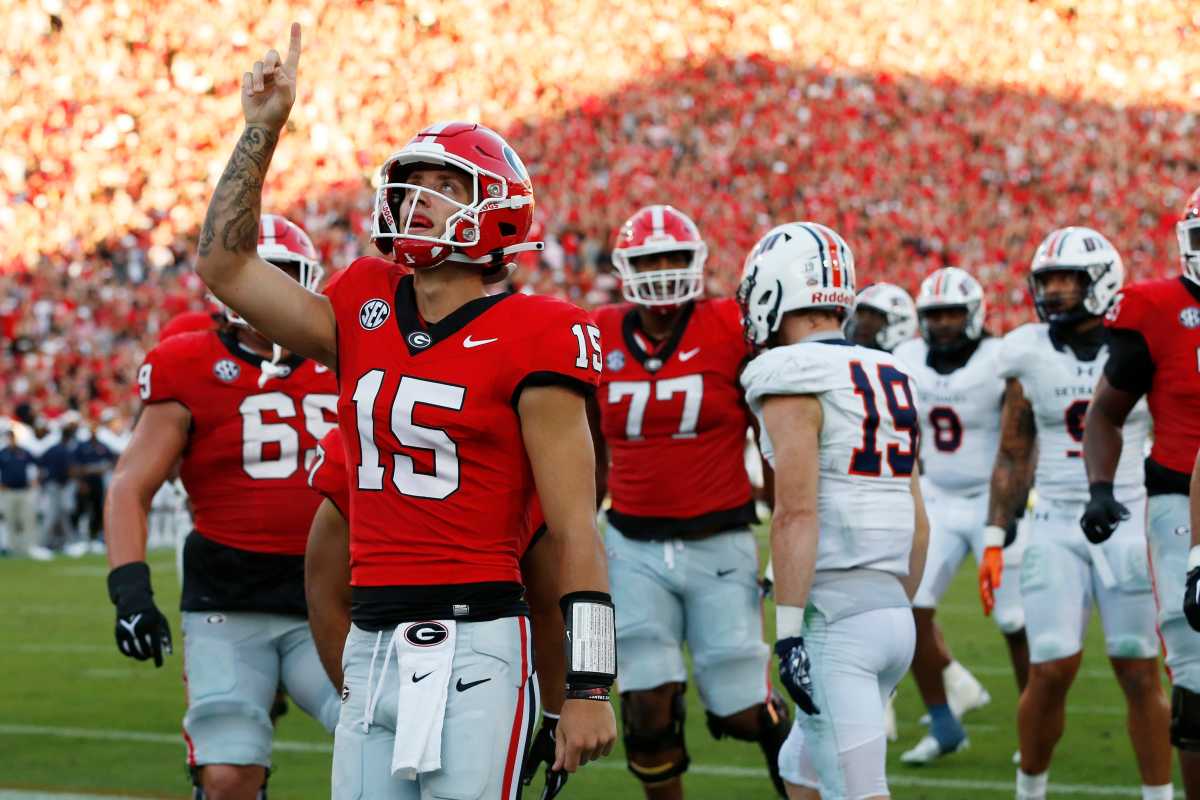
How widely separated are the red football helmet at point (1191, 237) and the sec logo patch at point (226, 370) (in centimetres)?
273

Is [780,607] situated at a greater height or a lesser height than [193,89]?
lesser

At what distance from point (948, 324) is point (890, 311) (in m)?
0.31

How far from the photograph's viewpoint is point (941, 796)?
21.4 ft

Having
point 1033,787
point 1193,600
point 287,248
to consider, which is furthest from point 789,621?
point 1033,787

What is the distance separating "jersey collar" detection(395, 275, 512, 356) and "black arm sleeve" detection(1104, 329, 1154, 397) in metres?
2.75

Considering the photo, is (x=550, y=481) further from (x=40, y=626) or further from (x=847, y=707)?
(x=40, y=626)

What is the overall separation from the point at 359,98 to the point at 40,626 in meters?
16.7

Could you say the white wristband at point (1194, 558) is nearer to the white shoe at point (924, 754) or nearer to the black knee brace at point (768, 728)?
the black knee brace at point (768, 728)

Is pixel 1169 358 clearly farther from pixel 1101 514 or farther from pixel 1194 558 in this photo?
pixel 1194 558

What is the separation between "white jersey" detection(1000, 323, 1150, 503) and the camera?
6.46 metres

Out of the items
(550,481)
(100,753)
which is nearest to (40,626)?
(100,753)

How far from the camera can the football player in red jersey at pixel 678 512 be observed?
19.2 ft

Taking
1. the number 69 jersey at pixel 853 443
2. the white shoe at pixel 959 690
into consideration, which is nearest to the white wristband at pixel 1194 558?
the number 69 jersey at pixel 853 443

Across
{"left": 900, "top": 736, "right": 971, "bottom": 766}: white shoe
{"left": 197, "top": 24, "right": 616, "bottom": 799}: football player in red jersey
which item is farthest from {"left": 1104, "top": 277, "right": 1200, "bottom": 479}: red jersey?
{"left": 197, "top": 24, "right": 616, "bottom": 799}: football player in red jersey
